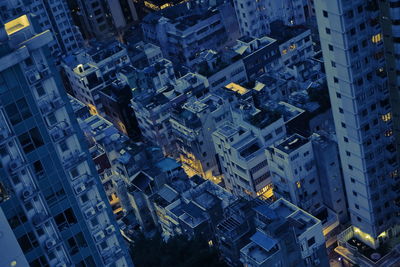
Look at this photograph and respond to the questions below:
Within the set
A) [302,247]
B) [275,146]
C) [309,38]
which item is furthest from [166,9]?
[302,247]

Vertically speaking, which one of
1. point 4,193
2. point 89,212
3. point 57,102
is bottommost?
point 89,212

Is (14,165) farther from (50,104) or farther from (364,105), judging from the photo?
(364,105)

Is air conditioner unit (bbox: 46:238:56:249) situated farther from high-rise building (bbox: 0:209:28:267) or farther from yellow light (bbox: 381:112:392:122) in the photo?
yellow light (bbox: 381:112:392:122)

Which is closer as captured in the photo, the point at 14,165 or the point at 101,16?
the point at 14,165

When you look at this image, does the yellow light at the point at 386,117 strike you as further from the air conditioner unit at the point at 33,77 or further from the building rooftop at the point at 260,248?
the air conditioner unit at the point at 33,77

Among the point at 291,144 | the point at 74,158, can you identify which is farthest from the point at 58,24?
the point at 74,158

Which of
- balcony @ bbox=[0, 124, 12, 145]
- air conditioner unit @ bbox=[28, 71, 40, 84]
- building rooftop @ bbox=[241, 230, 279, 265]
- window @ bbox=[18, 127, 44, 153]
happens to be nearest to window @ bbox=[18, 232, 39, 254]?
window @ bbox=[18, 127, 44, 153]
